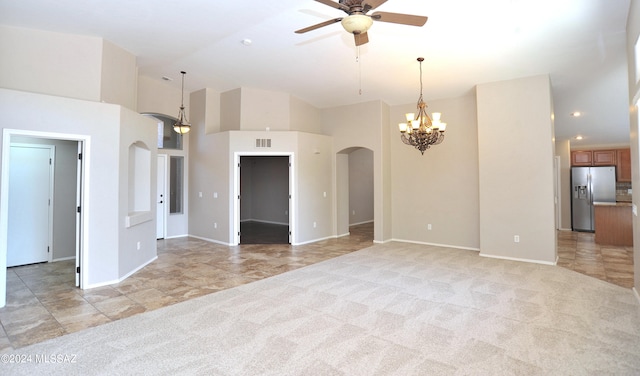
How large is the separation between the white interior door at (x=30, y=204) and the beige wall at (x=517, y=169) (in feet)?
25.4

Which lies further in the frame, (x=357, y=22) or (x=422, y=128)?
(x=422, y=128)

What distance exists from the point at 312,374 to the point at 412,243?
5.35 metres

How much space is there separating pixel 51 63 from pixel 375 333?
17.7 ft

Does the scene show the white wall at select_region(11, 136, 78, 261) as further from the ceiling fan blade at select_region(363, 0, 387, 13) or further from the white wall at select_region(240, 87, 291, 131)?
the ceiling fan blade at select_region(363, 0, 387, 13)

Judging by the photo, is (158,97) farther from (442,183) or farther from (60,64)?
(442,183)

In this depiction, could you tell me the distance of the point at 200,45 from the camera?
5.15m

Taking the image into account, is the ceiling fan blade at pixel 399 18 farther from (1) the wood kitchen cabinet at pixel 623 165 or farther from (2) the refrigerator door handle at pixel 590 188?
(1) the wood kitchen cabinet at pixel 623 165

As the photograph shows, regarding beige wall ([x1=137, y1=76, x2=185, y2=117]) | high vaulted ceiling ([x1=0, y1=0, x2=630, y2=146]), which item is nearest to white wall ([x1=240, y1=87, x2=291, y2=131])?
high vaulted ceiling ([x1=0, y1=0, x2=630, y2=146])

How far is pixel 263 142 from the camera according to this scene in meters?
7.03

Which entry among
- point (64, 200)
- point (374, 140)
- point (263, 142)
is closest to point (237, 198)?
point (263, 142)

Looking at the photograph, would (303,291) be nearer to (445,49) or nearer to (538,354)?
(538,354)

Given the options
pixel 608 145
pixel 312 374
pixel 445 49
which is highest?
pixel 445 49

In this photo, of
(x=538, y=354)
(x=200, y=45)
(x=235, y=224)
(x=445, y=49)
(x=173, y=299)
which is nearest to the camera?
(x=538, y=354)

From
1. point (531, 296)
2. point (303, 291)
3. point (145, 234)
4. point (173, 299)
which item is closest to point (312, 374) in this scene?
point (303, 291)
